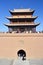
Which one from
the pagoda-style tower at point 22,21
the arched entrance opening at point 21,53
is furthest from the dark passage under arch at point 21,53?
the pagoda-style tower at point 22,21

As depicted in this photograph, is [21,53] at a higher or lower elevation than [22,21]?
lower

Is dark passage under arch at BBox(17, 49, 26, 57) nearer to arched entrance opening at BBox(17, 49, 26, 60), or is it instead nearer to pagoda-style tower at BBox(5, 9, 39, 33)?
arched entrance opening at BBox(17, 49, 26, 60)

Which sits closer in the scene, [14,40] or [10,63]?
[10,63]

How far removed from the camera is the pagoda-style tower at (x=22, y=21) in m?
29.5

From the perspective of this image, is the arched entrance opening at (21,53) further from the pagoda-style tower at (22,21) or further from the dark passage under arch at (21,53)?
the pagoda-style tower at (22,21)

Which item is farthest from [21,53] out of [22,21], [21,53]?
[22,21]

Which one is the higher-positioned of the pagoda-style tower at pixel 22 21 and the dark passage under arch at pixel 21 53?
the pagoda-style tower at pixel 22 21

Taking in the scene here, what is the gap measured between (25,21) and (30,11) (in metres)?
1.77

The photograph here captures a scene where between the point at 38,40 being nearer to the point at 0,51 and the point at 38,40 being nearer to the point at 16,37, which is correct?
the point at 16,37

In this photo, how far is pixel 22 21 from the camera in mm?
30047

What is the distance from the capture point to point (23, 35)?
87.2ft

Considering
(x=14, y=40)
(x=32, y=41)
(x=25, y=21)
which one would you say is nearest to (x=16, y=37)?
(x=14, y=40)

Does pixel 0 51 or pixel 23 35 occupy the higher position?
pixel 23 35

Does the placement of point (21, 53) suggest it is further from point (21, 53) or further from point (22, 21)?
point (22, 21)
